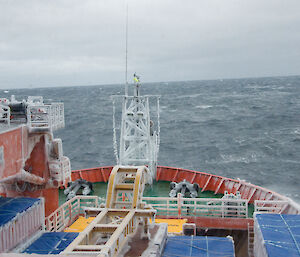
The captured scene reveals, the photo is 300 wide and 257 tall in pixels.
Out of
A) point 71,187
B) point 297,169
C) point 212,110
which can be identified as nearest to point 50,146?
point 71,187

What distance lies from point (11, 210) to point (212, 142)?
5741 centimetres

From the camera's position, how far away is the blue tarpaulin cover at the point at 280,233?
12.1 metres

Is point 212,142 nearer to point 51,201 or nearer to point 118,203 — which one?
point 51,201

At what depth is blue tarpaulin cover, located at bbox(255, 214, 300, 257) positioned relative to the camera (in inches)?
478

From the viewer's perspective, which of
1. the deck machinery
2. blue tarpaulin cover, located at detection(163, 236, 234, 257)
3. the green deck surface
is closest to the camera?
the deck machinery

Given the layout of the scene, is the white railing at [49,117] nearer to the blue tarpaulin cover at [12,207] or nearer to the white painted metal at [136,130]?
the blue tarpaulin cover at [12,207]

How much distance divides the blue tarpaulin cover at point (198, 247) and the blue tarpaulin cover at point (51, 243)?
4.56 meters

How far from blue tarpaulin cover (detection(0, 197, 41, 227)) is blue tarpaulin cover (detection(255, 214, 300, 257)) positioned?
34.2 feet

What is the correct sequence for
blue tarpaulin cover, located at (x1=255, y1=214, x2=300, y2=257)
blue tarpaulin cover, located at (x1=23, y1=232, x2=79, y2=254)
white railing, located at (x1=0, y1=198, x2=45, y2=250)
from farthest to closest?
blue tarpaulin cover, located at (x1=23, y1=232, x2=79, y2=254) → white railing, located at (x1=0, y1=198, x2=45, y2=250) → blue tarpaulin cover, located at (x1=255, y1=214, x2=300, y2=257)

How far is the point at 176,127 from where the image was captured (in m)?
90.8

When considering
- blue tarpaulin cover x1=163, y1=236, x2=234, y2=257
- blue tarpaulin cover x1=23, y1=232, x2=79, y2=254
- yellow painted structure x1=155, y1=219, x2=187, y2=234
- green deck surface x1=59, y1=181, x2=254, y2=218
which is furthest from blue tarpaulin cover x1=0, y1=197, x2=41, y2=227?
green deck surface x1=59, y1=181, x2=254, y2=218

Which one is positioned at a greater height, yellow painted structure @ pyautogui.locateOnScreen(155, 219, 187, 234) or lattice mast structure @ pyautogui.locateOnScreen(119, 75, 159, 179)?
lattice mast structure @ pyautogui.locateOnScreen(119, 75, 159, 179)

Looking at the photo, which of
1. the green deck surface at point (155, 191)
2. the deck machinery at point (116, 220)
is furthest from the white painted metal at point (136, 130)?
the deck machinery at point (116, 220)

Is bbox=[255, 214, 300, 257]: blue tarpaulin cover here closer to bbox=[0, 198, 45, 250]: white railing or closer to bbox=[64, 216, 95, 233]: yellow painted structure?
bbox=[0, 198, 45, 250]: white railing
